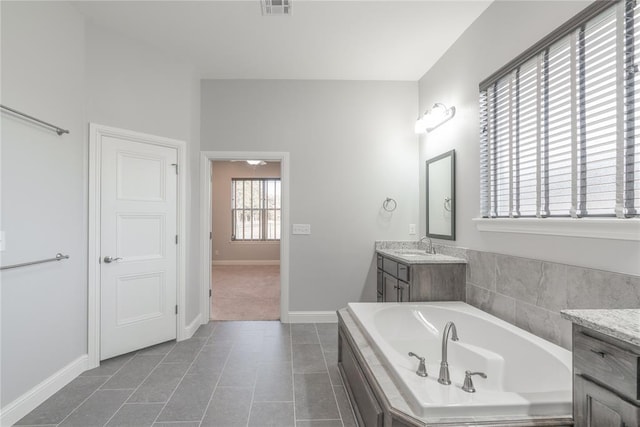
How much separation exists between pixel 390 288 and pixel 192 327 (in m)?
2.14

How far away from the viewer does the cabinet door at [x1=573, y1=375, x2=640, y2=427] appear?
0.91 metres

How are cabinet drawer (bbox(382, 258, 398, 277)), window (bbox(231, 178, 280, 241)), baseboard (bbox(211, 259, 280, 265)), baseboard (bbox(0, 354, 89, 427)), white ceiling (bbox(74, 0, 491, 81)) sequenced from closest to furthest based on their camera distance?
baseboard (bbox(0, 354, 89, 427))
white ceiling (bbox(74, 0, 491, 81))
cabinet drawer (bbox(382, 258, 398, 277))
baseboard (bbox(211, 259, 280, 265))
window (bbox(231, 178, 280, 241))

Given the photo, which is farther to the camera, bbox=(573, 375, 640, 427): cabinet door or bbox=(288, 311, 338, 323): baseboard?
bbox=(288, 311, 338, 323): baseboard

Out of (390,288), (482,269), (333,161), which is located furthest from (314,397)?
(333,161)

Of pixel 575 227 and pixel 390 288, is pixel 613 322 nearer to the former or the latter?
pixel 575 227

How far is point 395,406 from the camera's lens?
4.23 ft

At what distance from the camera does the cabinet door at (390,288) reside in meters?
3.02

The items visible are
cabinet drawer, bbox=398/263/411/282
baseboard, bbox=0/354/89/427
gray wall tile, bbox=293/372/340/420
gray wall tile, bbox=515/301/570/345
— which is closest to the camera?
gray wall tile, bbox=515/301/570/345

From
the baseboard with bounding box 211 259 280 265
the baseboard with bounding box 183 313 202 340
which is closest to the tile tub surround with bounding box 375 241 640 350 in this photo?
the baseboard with bounding box 183 313 202 340

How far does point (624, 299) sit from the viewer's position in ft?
4.55

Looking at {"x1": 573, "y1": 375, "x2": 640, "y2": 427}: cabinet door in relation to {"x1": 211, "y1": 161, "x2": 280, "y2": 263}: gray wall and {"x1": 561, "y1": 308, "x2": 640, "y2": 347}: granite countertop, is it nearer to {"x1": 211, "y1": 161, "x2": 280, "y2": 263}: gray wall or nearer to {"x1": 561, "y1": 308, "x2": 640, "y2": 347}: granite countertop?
{"x1": 561, "y1": 308, "x2": 640, "y2": 347}: granite countertop

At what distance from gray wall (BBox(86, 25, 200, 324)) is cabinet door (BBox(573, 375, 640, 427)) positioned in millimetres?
3159

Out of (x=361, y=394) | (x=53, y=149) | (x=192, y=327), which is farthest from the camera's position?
(x=192, y=327)

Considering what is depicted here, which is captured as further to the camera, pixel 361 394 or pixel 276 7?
pixel 276 7
